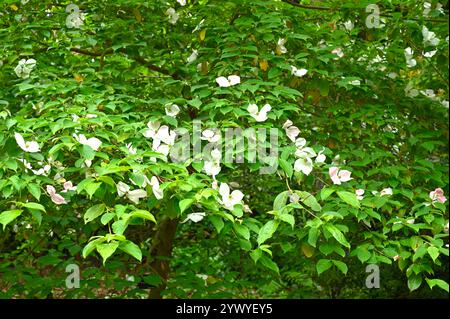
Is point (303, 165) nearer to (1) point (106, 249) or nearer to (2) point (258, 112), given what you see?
(2) point (258, 112)

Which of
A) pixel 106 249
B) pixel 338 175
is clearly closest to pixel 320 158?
Answer: pixel 338 175

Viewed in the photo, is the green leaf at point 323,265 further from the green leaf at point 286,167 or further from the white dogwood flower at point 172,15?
the white dogwood flower at point 172,15

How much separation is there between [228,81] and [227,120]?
21cm

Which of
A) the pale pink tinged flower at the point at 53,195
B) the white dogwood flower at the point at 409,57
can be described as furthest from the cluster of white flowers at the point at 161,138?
the white dogwood flower at the point at 409,57

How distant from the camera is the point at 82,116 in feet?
6.04

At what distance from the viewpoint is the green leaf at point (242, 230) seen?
5.42 feet

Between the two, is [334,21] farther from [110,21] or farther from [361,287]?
[361,287]

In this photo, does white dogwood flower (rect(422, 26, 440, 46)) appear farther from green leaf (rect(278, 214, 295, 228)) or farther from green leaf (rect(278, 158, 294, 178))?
green leaf (rect(278, 214, 295, 228))

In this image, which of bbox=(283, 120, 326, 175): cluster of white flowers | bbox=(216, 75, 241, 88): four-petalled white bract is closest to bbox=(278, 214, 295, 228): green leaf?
bbox=(283, 120, 326, 175): cluster of white flowers

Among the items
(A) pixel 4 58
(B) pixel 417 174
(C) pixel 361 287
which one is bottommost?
(C) pixel 361 287

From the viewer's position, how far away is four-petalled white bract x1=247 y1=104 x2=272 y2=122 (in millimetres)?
1861

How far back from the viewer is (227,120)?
6.12 feet
